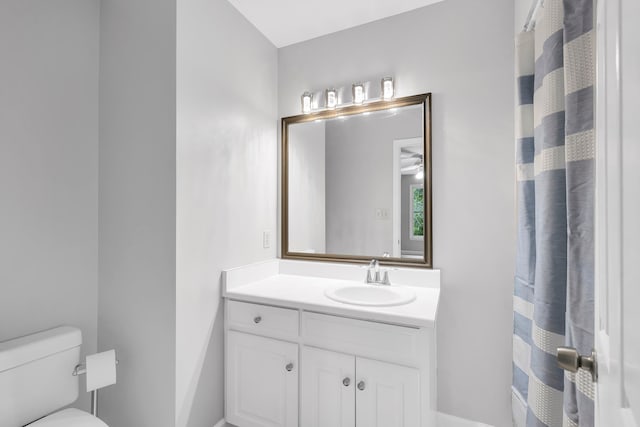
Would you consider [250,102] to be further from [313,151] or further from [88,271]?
[88,271]

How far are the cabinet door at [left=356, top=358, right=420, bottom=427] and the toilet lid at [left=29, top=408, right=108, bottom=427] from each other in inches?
42.6

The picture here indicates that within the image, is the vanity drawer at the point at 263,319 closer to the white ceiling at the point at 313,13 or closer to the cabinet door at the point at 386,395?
the cabinet door at the point at 386,395

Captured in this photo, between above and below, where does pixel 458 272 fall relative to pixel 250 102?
below

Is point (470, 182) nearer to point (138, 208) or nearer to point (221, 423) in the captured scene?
point (138, 208)

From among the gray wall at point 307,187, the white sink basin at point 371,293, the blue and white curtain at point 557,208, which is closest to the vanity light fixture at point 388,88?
the gray wall at point 307,187

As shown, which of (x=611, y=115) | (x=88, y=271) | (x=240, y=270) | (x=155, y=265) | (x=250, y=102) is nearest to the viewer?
(x=611, y=115)

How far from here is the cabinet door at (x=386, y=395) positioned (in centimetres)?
126

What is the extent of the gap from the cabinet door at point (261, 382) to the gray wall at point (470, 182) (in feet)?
2.89

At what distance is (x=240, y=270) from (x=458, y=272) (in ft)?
4.10

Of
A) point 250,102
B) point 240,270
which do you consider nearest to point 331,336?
point 240,270

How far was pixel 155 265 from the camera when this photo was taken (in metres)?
1.50

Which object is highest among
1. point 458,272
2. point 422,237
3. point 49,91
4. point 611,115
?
point 49,91

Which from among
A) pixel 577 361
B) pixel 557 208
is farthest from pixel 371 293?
pixel 577 361

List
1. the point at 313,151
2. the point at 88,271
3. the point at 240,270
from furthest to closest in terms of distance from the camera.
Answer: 1. the point at 313,151
2. the point at 240,270
3. the point at 88,271
